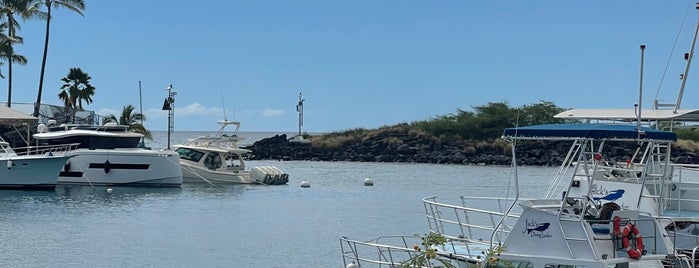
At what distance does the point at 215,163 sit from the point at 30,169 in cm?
1227

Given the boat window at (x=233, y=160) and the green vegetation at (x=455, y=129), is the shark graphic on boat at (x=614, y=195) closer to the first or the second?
the boat window at (x=233, y=160)

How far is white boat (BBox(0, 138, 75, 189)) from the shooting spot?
166 ft

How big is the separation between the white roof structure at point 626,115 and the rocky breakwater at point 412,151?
77.5 metres

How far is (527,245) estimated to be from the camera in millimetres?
14719

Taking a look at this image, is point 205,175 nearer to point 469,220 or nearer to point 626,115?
point 469,220

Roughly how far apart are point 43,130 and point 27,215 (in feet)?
57.8

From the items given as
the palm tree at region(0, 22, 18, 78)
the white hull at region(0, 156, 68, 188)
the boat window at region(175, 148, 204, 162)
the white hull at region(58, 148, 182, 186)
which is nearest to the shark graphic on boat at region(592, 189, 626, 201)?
the white hull at region(0, 156, 68, 188)

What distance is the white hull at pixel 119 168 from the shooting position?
181 ft

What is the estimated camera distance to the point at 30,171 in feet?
167

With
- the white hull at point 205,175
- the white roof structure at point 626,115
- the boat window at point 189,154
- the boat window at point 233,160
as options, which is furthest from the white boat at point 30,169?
the white roof structure at point 626,115

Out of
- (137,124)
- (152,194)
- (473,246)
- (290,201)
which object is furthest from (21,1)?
(473,246)

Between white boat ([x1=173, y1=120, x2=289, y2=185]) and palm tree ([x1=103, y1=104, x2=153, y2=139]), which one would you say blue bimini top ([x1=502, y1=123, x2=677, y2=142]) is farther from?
palm tree ([x1=103, y1=104, x2=153, y2=139])

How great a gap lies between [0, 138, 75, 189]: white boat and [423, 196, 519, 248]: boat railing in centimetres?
2175

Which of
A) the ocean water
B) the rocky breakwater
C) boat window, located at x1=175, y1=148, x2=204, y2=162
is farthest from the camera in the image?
the rocky breakwater
